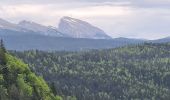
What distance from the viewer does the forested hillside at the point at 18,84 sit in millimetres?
104562

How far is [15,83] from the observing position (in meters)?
116

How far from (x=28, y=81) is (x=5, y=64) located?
7888 mm

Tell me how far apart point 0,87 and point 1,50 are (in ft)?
76.1

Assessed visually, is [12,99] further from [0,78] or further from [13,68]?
[13,68]

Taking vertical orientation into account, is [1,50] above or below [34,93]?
above

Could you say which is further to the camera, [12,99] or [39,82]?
[39,82]

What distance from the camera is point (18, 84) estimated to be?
11725 cm

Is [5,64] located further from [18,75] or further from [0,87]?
[0,87]

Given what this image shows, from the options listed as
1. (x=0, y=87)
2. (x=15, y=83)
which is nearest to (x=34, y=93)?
(x=15, y=83)

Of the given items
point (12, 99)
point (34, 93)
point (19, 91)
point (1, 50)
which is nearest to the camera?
point (12, 99)

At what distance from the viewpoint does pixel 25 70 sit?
133m

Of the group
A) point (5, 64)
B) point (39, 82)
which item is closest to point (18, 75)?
point (5, 64)

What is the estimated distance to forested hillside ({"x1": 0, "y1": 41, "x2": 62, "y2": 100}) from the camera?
105 m

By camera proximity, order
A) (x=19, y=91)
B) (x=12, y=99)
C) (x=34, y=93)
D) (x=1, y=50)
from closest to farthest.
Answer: (x=12, y=99), (x=19, y=91), (x=34, y=93), (x=1, y=50)
